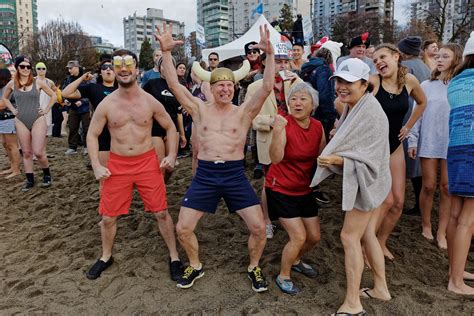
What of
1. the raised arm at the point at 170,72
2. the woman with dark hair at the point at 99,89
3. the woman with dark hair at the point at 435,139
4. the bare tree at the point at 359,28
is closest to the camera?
the raised arm at the point at 170,72

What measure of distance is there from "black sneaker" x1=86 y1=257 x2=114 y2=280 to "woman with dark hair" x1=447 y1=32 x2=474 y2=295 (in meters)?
3.14

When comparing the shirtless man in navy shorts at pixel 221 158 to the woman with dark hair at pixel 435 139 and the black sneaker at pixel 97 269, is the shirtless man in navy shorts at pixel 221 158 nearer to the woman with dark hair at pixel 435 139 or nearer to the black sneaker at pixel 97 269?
the black sneaker at pixel 97 269

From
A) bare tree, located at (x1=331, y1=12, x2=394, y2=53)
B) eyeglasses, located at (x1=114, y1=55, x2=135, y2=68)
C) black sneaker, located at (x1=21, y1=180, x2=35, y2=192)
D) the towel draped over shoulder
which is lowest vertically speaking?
black sneaker, located at (x1=21, y1=180, x2=35, y2=192)

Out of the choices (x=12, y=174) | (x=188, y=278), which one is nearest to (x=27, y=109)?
(x=12, y=174)

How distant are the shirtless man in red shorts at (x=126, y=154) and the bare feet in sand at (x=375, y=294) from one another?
1.67 meters

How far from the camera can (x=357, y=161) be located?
2.75 metres

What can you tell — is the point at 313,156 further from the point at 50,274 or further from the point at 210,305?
the point at 50,274

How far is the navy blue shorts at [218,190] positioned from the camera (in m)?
3.40

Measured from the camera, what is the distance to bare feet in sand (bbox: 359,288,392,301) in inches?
124

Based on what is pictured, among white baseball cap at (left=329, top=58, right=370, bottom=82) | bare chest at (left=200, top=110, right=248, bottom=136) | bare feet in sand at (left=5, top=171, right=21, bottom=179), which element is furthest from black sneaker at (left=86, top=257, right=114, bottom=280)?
bare feet in sand at (left=5, top=171, right=21, bottom=179)

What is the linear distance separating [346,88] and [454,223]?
1531 mm

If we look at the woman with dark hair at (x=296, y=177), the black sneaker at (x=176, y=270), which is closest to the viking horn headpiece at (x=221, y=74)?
the woman with dark hair at (x=296, y=177)

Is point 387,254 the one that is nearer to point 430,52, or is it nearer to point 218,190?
point 218,190

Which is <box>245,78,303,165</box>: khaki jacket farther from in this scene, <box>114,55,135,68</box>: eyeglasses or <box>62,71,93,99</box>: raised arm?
<box>62,71,93,99</box>: raised arm
